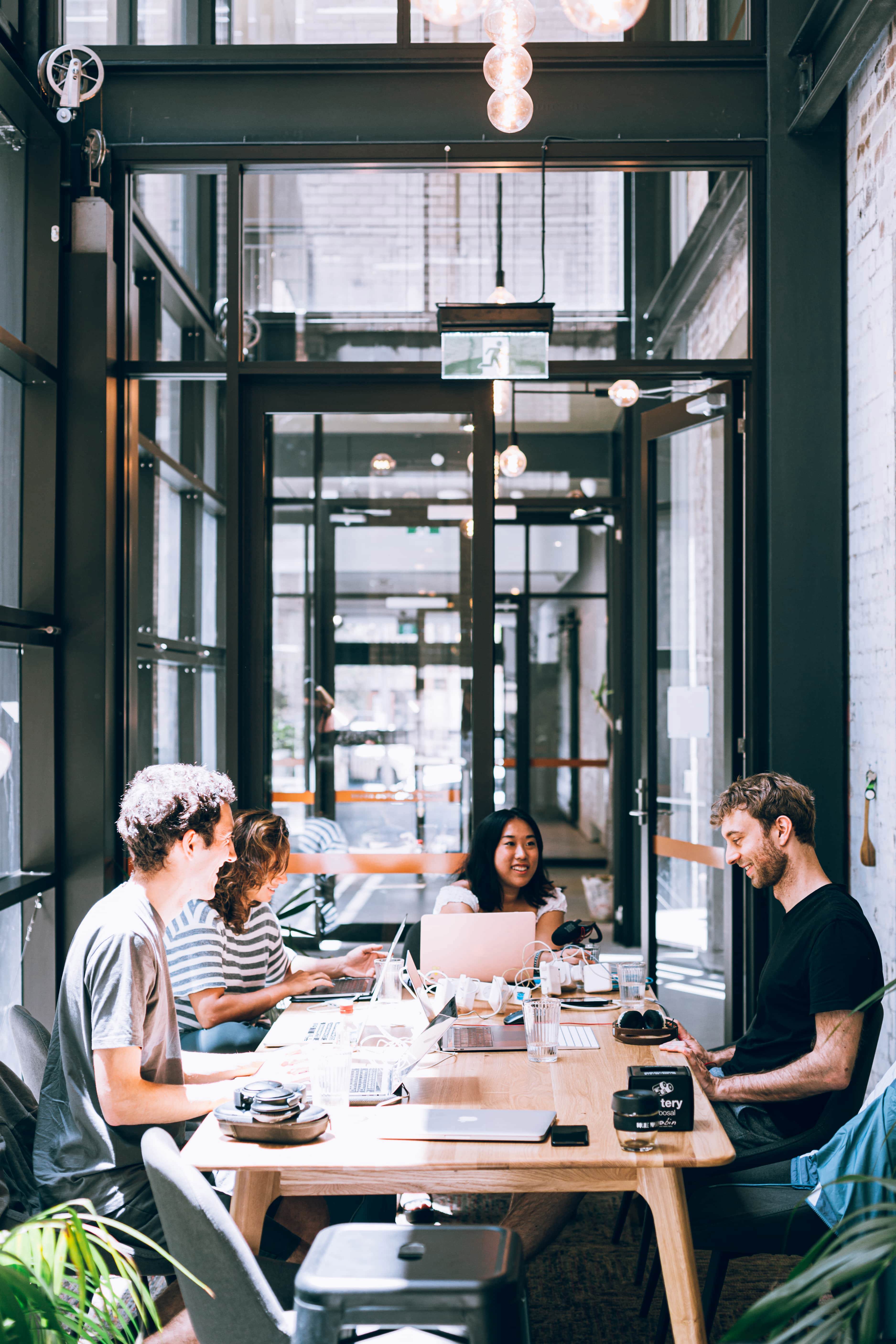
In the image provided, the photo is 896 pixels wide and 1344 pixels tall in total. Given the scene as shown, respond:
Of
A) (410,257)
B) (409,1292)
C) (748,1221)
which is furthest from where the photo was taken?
(410,257)

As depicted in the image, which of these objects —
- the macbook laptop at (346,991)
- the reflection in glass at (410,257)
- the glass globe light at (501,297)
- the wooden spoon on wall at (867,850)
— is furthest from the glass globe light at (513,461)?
the macbook laptop at (346,991)

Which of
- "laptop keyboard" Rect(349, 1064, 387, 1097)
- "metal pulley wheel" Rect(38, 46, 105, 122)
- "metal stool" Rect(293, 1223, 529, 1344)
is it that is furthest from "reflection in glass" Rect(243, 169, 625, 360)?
"metal stool" Rect(293, 1223, 529, 1344)

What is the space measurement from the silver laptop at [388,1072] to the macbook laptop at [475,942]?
1.75ft

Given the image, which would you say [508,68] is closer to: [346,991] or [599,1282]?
[346,991]

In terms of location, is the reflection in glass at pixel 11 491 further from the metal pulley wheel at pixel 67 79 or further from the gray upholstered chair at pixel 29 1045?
the gray upholstered chair at pixel 29 1045

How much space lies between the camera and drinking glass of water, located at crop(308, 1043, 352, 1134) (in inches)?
84.3

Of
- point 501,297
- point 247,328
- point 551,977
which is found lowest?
point 551,977

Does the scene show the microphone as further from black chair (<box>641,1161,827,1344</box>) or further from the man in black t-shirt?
black chair (<box>641,1161,827,1344</box>)

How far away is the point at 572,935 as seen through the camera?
131 inches

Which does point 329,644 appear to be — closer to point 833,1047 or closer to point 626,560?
point 626,560

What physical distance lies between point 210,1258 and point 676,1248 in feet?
2.85

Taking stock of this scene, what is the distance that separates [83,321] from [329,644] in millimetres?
1704

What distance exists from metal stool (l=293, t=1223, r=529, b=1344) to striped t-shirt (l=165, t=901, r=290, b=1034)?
128 cm

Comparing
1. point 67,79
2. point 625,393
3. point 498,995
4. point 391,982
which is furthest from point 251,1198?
point 67,79
